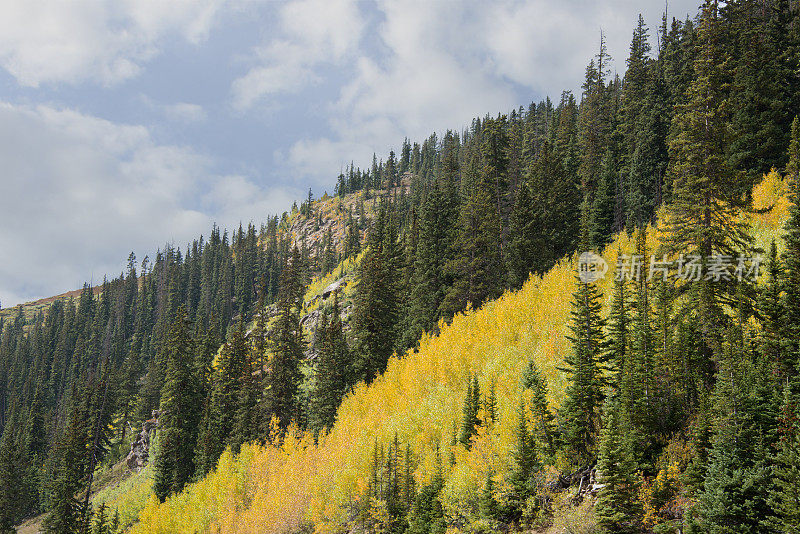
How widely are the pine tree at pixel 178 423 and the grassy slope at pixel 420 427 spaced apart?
6.04 meters

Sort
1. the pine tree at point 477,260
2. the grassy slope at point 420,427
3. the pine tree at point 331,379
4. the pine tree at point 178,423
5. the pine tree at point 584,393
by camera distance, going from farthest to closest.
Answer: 1. the pine tree at point 178,423
2. the pine tree at point 477,260
3. the pine tree at point 331,379
4. the grassy slope at point 420,427
5. the pine tree at point 584,393

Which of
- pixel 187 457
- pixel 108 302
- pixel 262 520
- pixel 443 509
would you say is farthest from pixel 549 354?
pixel 108 302

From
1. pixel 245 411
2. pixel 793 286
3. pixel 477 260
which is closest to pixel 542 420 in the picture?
pixel 793 286

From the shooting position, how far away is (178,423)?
5756 cm

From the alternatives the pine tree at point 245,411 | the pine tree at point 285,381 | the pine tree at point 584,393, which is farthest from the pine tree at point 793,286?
the pine tree at point 245,411

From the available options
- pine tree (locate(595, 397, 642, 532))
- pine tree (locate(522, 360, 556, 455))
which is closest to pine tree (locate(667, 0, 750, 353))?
pine tree (locate(595, 397, 642, 532))

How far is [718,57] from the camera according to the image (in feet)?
97.2

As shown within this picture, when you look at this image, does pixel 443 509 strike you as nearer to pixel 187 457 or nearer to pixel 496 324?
pixel 496 324

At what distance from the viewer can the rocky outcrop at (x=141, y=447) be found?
81812 millimetres

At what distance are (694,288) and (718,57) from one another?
1507 centimetres

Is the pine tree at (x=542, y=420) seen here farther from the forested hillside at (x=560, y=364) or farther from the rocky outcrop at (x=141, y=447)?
the rocky outcrop at (x=141, y=447)

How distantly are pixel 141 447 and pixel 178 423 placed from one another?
34.2 metres

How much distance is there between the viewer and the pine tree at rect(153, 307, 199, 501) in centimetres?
5553

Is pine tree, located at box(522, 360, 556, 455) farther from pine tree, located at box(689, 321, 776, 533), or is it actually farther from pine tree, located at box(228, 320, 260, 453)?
pine tree, located at box(228, 320, 260, 453)
